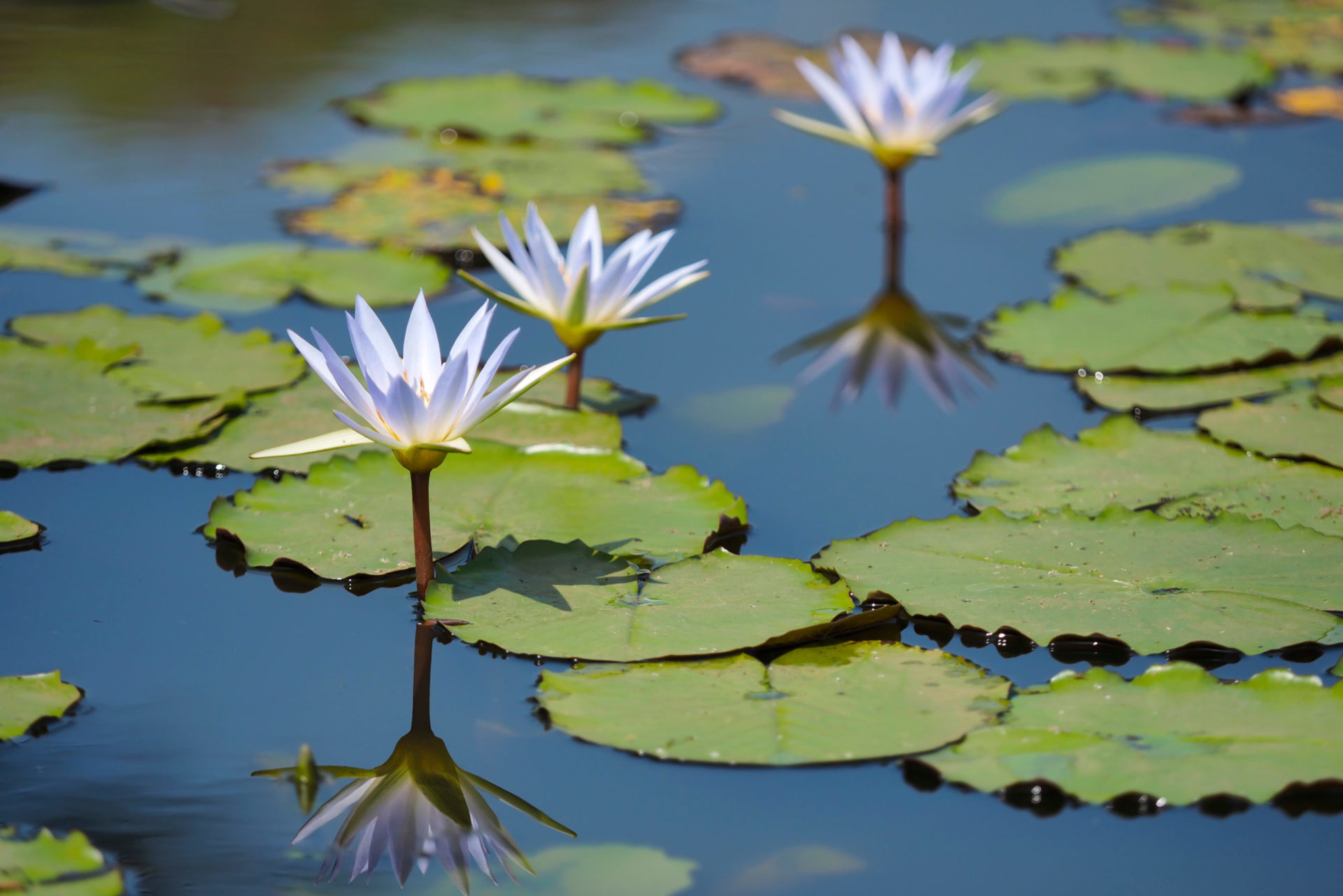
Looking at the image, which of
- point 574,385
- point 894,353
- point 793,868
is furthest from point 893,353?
point 793,868

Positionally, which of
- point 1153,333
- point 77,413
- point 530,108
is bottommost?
point 77,413

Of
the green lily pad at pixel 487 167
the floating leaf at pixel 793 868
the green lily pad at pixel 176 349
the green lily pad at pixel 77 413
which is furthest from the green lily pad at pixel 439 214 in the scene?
the floating leaf at pixel 793 868

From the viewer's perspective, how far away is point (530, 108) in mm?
5223

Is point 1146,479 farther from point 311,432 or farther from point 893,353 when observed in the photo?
point 311,432

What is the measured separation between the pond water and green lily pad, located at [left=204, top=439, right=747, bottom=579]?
0.10 meters

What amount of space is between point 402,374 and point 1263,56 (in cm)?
567

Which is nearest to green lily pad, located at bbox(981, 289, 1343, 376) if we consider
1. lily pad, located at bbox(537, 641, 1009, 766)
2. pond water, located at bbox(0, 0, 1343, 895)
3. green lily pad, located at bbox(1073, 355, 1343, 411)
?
green lily pad, located at bbox(1073, 355, 1343, 411)

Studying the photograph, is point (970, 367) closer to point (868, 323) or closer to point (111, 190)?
point (868, 323)

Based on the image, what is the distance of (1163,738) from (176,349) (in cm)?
254

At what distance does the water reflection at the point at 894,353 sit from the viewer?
3.21m

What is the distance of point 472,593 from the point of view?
219 cm

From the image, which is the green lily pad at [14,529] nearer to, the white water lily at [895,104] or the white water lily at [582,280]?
the white water lily at [582,280]

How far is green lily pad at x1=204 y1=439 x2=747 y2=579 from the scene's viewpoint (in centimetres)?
238

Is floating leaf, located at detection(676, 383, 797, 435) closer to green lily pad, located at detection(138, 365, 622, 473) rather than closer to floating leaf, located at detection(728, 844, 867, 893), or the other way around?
green lily pad, located at detection(138, 365, 622, 473)
